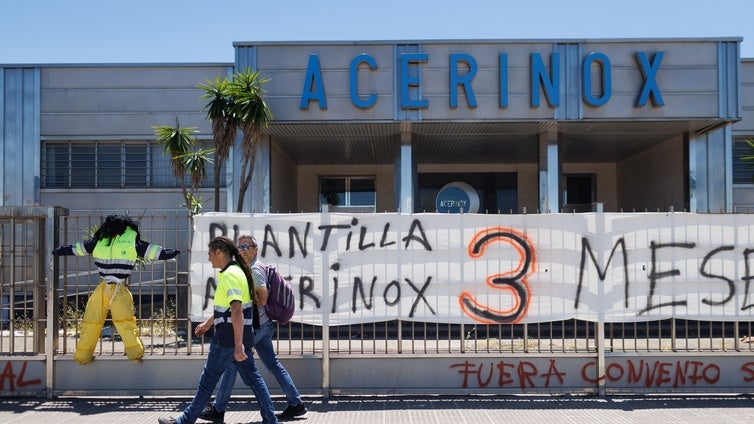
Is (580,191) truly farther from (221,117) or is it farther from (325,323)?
(325,323)

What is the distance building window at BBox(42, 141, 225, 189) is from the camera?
1541 centimetres

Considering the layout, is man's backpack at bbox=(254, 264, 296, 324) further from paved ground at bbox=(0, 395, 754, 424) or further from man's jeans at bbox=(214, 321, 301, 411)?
paved ground at bbox=(0, 395, 754, 424)

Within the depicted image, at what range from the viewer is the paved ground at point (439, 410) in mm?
5797

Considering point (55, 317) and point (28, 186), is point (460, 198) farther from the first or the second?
point (55, 317)

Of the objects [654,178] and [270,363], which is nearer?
[270,363]

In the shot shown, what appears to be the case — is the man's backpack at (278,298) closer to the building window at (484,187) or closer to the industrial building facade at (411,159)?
the industrial building facade at (411,159)

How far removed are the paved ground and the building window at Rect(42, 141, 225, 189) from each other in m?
9.50

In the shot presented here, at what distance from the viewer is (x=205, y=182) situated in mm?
15234

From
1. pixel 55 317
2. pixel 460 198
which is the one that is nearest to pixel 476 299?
pixel 55 317

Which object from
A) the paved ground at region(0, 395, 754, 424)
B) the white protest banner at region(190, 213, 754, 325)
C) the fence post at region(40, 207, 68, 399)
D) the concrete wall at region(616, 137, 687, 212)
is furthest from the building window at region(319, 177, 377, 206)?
the paved ground at region(0, 395, 754, 424)

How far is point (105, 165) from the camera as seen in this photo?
50.7 feet

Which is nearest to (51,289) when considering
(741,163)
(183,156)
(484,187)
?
(183,156)

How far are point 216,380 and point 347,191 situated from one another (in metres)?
15.3

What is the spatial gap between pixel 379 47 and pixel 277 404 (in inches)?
356
